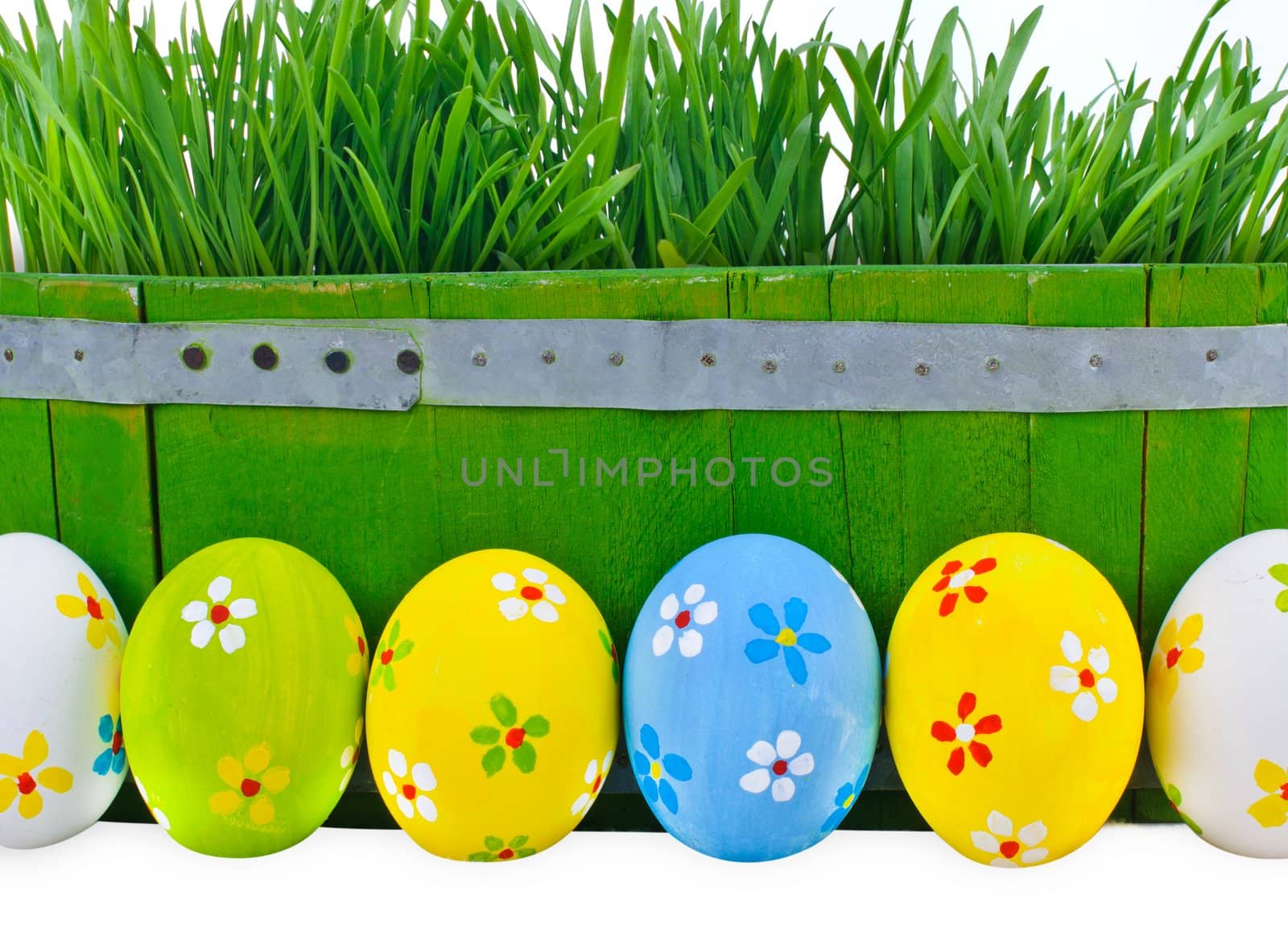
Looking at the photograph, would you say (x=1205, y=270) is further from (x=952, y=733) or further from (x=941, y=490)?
(x=952, y=733)

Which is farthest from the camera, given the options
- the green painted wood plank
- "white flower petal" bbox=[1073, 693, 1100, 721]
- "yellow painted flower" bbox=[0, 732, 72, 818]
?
the green painted wood plank

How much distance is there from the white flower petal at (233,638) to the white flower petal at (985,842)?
2.33ft

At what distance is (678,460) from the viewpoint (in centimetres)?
105

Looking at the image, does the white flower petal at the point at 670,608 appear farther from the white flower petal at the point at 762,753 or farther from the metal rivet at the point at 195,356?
the metal rivet at the point at 195,356

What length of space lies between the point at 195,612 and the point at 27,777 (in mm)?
245

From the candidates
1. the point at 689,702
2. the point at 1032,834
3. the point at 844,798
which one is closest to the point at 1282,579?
the point at 1032,834

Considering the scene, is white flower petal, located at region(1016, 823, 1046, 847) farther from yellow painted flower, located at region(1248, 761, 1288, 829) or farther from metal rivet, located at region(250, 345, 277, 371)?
metal rivet, located at region(250, 345, 277, 371)

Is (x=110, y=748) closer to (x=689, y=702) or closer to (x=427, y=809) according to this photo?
(x=427, y=809)

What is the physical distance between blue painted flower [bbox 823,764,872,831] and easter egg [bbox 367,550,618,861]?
223 millimetres

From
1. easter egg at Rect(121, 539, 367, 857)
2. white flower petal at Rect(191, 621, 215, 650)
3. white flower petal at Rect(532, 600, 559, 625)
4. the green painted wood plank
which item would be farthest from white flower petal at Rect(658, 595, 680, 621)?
the green painted wood plank

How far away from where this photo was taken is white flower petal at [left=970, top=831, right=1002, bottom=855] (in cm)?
92

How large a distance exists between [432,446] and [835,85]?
0.59 meters

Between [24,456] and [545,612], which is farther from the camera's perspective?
[24,456]

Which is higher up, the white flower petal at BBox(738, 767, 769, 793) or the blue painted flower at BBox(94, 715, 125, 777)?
the white flower petal at BBox(738, 767, 769, 793)
